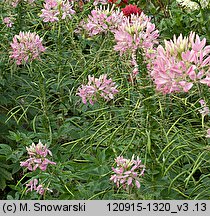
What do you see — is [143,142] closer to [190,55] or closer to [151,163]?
[151,163]

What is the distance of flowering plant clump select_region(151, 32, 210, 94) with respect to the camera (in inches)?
67.4

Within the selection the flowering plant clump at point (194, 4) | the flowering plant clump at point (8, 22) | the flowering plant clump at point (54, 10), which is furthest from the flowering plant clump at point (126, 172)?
the flowering plant clump at point (194, 4)

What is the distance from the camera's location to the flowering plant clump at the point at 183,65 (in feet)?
5.61

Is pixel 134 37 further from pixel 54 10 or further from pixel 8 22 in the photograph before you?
pixel 8 22

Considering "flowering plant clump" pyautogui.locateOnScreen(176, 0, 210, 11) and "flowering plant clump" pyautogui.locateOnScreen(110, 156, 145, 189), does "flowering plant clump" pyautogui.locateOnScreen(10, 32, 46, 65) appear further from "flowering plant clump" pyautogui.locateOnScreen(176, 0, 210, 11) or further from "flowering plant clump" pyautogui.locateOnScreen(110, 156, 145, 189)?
"flowering plant clump" pyautogui.locateOnScreen(176, 0, 210, 11)

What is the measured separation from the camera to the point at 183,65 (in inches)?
67.3

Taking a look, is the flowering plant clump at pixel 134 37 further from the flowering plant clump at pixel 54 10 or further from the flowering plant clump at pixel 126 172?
the flowering plant clump at pixel 54 10

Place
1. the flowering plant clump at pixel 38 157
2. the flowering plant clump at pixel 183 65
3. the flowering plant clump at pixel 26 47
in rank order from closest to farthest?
the flowering plant clump at pixel 183 65 → the flowering plant clump at pixel 38 157 → the flowering plant clump at pixel 26 47

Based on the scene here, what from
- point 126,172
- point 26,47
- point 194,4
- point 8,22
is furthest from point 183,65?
point 194,4

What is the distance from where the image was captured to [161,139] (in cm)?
239

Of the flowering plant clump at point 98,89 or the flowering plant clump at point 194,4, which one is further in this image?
the flowering plant clump at point 194,4

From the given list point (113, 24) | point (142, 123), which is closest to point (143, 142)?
point (142, 123)

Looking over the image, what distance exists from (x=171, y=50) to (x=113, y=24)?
3.24 feet

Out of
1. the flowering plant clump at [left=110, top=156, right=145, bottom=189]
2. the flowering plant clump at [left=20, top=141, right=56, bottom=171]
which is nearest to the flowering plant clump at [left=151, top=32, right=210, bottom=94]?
the flowering plant clump at [left=110, top=156, right=145, bottom=189]
